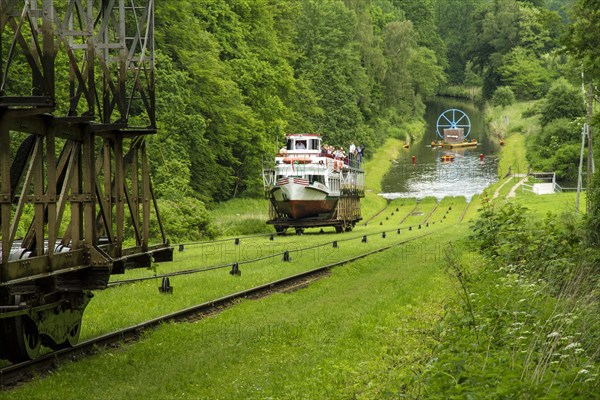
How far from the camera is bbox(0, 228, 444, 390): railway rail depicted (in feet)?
41.9

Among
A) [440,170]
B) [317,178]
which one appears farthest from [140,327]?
[440,170]

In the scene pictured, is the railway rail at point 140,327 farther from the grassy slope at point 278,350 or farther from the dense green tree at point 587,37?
the dense green tree at point 587,37

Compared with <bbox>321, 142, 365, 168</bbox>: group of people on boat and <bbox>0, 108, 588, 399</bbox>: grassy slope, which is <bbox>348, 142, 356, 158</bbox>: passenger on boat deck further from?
<bbox>0, 108, 588, 399</bbox>: grassy slope

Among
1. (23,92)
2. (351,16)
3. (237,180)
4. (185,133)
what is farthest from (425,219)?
(351,16)

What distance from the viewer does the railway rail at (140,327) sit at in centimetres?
1277

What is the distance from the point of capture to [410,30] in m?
142

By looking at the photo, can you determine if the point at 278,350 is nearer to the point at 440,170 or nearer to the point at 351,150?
the point at 351,150

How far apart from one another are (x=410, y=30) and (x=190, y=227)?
342 ft

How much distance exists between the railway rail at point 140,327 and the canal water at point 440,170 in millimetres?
65573

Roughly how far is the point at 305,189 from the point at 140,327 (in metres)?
35.4

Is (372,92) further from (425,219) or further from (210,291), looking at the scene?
(210,291)

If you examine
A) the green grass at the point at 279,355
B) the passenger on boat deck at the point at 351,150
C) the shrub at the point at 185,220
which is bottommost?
the green grass at the point at 279,355

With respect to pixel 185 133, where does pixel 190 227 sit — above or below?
below

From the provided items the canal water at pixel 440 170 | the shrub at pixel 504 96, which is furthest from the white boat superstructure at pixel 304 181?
the shrub at pixel 504 96
